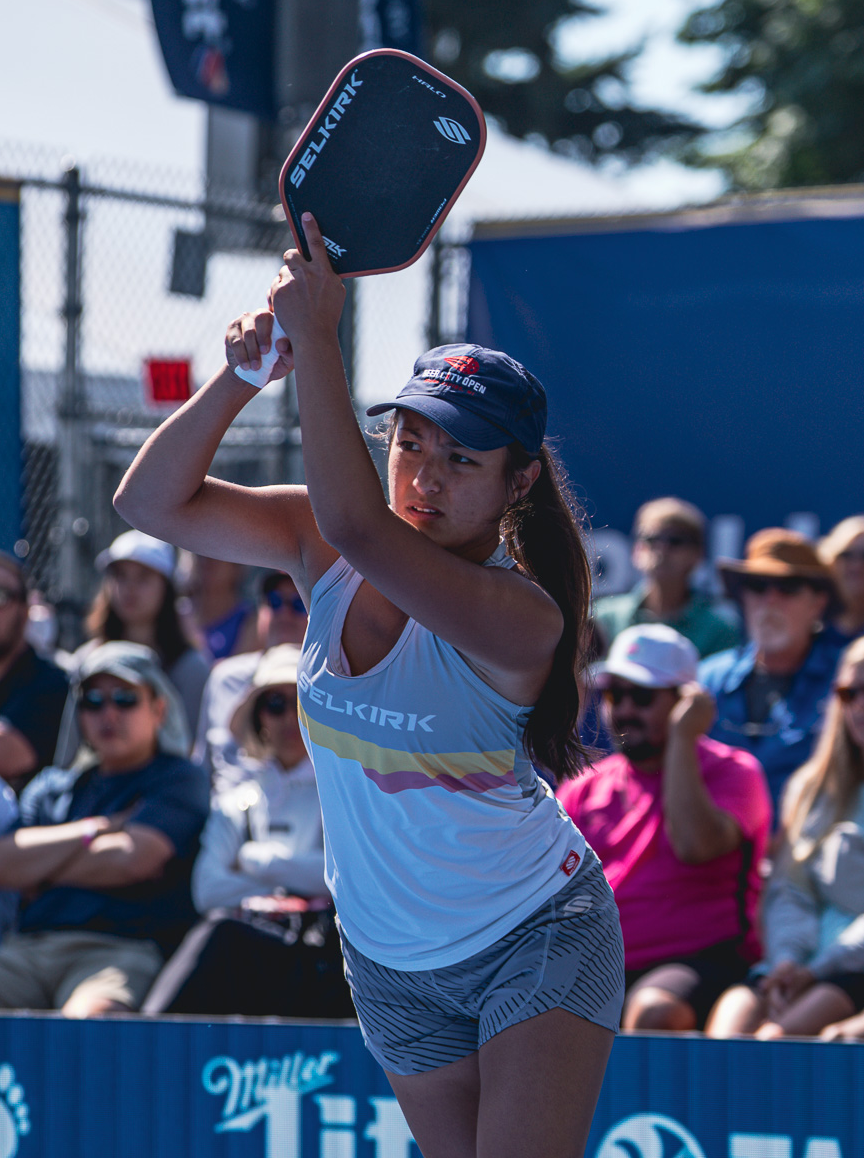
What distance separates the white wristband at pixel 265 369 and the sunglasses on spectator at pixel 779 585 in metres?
3.23

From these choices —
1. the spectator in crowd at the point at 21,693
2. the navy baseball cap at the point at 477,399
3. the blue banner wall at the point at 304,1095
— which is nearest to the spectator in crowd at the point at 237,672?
the spectator in crowd at the point at 21,693

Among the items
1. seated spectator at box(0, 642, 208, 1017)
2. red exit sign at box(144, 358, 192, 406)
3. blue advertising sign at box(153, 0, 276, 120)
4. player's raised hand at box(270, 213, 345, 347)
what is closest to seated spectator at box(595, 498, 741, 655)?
seated spectator at box(0, 642, 208, 1017)

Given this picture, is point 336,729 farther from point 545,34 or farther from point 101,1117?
point 545,34

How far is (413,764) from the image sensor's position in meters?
1.98

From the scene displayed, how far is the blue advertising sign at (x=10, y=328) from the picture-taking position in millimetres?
5441

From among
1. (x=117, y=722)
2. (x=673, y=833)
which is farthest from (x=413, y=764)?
(x=117, y=722)

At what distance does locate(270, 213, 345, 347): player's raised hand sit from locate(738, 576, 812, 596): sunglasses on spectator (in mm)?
3275

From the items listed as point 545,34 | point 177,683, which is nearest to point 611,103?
point 545,34

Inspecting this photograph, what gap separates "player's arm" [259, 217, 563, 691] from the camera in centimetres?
181

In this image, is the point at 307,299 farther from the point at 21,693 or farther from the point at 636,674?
the point at 21,693

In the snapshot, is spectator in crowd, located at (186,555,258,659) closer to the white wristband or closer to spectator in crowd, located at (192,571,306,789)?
spectator in crowd, located at (192,571,306,789)

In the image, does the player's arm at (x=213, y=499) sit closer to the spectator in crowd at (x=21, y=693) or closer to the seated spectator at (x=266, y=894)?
the seated spectator at (x=266, y=894)

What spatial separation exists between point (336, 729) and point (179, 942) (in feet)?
8.02

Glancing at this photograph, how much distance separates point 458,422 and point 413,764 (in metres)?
0.49
